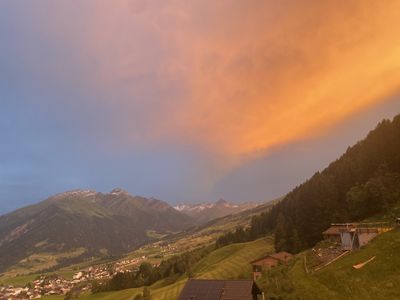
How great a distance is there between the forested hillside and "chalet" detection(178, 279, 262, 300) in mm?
68557

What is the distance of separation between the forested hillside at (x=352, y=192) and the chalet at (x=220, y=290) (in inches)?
2699

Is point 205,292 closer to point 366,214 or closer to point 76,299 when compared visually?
point 366,214

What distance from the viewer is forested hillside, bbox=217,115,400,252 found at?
11350 centimetres

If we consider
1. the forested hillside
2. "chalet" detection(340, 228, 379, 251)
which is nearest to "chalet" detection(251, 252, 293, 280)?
the forested hillside

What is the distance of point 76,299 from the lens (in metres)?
194

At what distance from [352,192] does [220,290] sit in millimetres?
80810

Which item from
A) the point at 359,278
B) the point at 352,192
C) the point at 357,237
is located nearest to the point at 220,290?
the point at 359,278

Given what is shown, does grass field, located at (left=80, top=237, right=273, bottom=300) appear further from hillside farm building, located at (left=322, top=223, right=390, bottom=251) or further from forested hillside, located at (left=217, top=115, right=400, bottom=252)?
hillside farm building, located at (left=322, top=223, right=390, bottom=251)

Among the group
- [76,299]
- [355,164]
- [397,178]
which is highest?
[355,164]

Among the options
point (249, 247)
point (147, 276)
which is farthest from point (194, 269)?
point (147, 276)

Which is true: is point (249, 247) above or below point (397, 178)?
below

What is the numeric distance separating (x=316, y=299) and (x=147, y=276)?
158 m

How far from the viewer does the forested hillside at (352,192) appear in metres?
114

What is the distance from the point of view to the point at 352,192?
120188 millimetres
